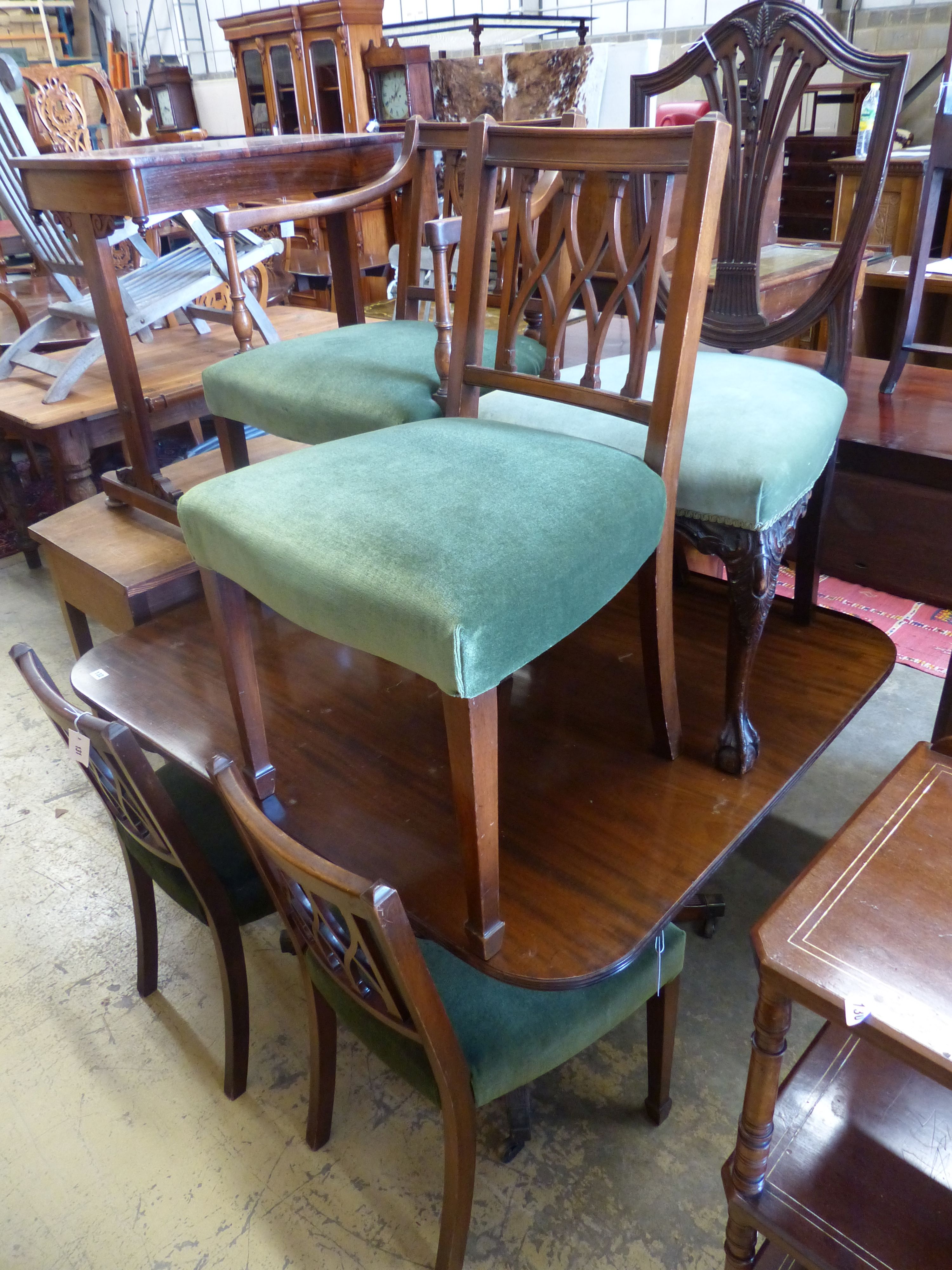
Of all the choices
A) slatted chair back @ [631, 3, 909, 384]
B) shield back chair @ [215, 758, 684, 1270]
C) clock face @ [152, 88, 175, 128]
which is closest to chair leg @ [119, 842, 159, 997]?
shield back chair @ [215, 758, 684, 1270]

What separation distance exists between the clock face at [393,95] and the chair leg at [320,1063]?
4587 mm

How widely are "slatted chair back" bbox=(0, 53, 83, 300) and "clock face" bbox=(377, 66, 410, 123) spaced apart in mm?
2294

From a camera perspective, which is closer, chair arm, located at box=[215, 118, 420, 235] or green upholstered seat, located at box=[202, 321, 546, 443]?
green upholstered seat, located at box=[202, 321, 546, 443]

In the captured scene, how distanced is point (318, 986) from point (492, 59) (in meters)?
4.28

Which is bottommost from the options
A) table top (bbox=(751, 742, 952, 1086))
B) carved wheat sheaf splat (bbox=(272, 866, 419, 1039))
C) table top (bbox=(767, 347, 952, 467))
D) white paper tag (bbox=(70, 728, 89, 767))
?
carved wheat sheaf splat (bbox=(272, 866, 419, 1039))

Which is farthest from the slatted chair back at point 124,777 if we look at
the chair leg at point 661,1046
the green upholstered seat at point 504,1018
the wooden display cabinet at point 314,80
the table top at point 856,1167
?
the wooden display cabinet at point 314,80

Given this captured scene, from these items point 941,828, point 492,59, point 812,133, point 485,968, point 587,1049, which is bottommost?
point 587,1049

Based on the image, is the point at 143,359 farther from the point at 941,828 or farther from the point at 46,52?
the point at 46,52

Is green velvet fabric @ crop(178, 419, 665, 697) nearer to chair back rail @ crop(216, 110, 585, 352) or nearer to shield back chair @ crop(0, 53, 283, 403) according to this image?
chair back rail @ crop(216, 110, 585, 352)

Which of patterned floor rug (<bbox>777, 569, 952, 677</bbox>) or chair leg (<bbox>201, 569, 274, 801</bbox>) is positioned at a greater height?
chair leg (<bbox>201, 569, 274, 801</bbox>)

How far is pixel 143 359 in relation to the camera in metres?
2.97

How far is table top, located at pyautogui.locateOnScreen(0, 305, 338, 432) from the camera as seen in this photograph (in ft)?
8.33

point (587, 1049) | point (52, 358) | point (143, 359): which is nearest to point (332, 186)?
point (143, 359)

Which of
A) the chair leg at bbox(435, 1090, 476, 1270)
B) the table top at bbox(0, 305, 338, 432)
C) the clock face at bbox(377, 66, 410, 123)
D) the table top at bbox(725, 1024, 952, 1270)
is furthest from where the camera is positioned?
the clock face at bbox(377, 66, 410, 123)
